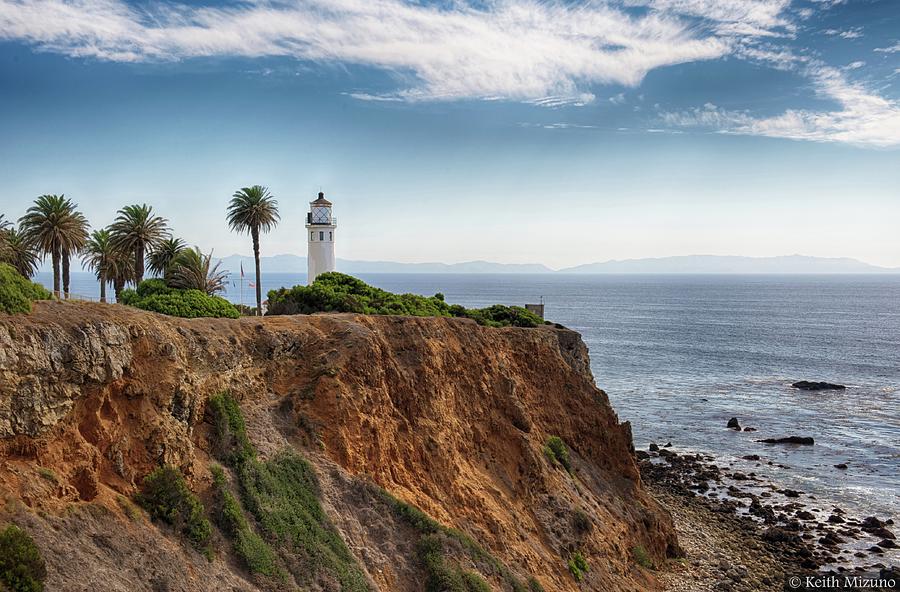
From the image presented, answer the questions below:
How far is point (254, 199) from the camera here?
58906mm

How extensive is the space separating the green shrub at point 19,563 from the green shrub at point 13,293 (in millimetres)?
6821

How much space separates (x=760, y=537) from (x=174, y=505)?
40.2m

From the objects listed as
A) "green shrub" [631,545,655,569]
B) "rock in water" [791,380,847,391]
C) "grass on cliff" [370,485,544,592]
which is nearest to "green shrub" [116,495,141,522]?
"grass on cliff" [370,485,544,592]

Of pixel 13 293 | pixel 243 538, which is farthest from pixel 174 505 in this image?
pixel 13 293

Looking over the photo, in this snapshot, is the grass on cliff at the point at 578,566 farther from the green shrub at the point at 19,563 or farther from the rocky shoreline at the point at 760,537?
the green shrub at the point at 19,563

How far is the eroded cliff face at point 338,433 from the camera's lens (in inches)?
749

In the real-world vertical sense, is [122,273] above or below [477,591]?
above

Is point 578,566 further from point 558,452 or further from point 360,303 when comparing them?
point 360,303

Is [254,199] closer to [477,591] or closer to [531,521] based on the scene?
[531,521]

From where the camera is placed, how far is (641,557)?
39594mm

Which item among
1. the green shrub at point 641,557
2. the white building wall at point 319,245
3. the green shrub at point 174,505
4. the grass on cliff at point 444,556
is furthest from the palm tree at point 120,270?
the green shrub at point 641,557

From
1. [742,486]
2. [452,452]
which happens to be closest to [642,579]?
[452,452]

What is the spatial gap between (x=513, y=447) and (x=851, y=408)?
63447 millimetres

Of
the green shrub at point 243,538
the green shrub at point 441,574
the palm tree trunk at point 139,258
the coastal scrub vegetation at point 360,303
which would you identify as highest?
the palm tree trunk at point 139,258
